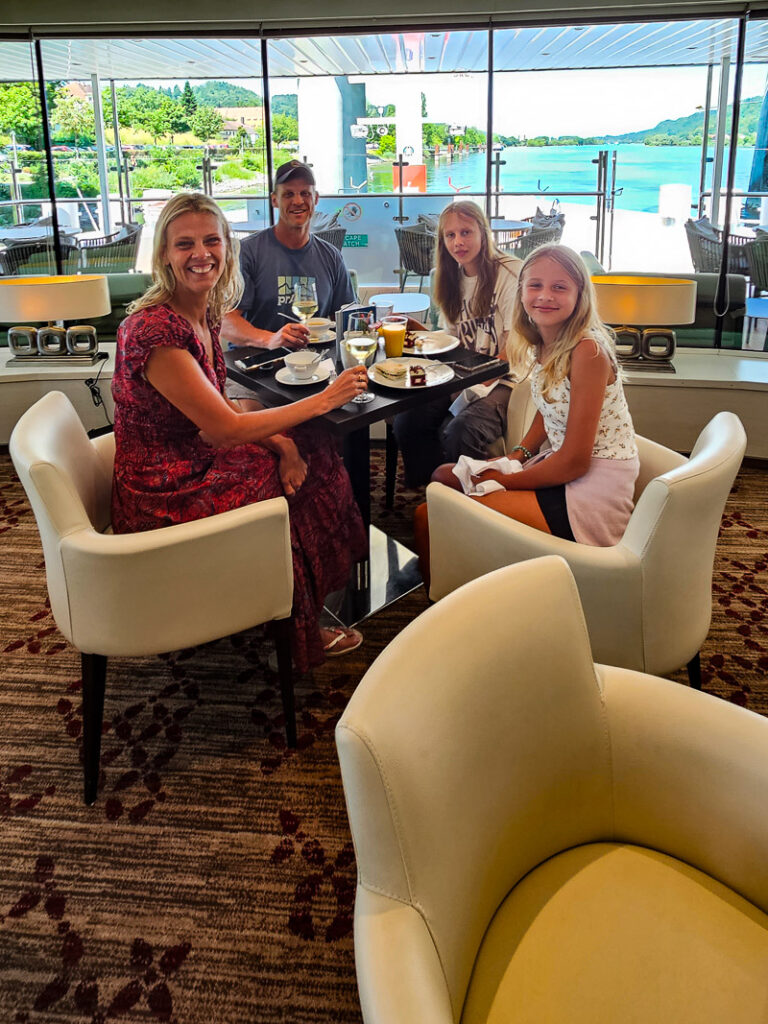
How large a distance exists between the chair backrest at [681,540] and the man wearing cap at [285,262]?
1904 millimetres

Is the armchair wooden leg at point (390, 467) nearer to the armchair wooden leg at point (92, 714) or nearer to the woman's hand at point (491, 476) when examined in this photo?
the woman's hand at point (491, 476)

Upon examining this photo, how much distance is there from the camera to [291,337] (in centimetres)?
296

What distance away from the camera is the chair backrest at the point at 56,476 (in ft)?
6.13

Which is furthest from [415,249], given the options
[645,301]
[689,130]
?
[645,301]

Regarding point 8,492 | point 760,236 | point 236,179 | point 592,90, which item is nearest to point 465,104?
point 592,90

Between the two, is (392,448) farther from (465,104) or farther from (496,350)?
(465,104)

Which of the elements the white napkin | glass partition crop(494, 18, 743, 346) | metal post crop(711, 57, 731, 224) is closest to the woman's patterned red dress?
the white napkin

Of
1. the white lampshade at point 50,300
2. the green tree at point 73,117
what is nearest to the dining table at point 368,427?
the white lampshade at point 50,300

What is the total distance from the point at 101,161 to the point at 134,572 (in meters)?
4.63

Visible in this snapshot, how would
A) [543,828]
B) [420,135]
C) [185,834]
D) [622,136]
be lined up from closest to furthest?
[543,828] → [185,834] → [622,136] → [420,135]

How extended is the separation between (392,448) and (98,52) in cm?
352

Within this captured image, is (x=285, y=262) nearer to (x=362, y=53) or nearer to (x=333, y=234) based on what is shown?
(x=333, y=234)

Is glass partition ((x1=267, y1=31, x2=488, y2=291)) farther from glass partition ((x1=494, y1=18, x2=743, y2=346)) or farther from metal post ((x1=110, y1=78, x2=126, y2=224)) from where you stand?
metal post ((x1=110, y1=78, x2=126, y2=224))

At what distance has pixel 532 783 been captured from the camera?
Answer: 1181mm
